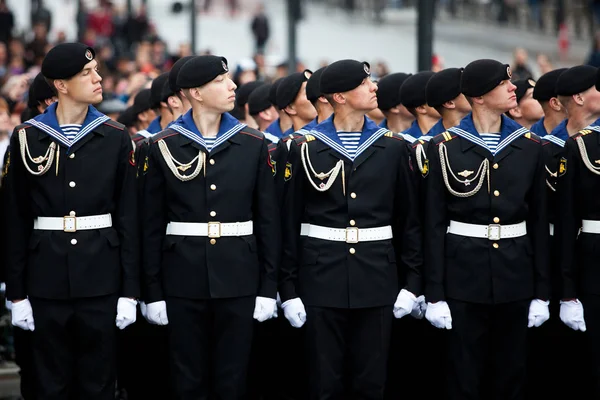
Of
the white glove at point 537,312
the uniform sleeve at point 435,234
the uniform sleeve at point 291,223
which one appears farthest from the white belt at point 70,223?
the white glove at point 537,312

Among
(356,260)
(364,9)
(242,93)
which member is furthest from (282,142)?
(364,9)

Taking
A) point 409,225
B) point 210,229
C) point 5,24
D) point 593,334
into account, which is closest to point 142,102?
point 210,229

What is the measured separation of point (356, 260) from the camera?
6926 mm

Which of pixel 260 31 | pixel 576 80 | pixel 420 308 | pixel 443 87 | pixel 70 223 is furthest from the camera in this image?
pixel 260 31

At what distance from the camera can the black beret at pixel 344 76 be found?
7.09 metres

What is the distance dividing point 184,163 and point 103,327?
100 centimetres

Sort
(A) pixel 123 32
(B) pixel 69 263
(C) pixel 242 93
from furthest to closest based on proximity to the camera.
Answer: (A) pixel 123 32, (C) pixel 242 93, (B) pixel 69 263

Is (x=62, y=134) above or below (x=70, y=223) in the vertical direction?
above

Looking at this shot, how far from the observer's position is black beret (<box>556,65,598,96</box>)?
25.2 feet

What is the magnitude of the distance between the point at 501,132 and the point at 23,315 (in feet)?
9.44

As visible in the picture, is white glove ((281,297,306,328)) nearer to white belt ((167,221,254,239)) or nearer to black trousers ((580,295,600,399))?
white belt ((167,221,254,239))

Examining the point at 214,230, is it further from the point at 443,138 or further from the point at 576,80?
the point at 576,80

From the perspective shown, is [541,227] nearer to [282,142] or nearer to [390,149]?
[390,149]

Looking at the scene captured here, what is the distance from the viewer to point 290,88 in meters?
8.68
